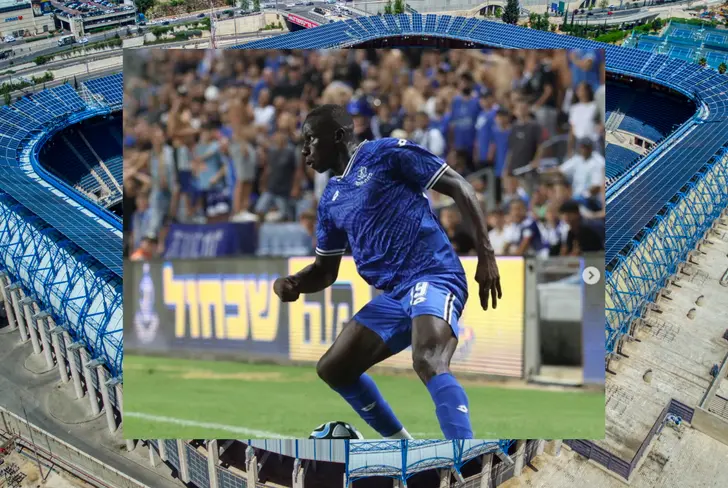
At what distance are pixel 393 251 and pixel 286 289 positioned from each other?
474 centimetres

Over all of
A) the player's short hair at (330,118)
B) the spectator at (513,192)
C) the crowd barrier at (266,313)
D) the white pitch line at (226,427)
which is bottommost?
the white pitch line at (226,427)

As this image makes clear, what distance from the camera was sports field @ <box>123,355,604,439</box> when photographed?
89.4 ft

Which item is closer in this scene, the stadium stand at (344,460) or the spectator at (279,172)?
the spectator at (279,172)

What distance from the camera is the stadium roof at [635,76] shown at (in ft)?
172

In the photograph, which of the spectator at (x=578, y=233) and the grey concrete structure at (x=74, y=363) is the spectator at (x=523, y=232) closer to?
the spectator at (x=578, y=233)

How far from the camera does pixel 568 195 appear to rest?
26891 millimetres

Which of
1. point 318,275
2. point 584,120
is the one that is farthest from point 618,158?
point 318,275

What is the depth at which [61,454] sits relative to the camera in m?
40.0

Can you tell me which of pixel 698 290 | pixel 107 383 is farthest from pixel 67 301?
pixel 698 290

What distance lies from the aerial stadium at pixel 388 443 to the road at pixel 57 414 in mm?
817

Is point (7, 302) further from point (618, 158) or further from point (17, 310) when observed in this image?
point (618, 158)

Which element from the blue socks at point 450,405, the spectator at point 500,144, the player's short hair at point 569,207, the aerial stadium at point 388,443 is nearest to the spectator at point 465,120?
the spectator at point 500,144

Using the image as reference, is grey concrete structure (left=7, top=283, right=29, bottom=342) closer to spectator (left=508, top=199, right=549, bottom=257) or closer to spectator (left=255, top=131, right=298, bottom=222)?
spectator (left=255, top=131, right=298, bottom=222)

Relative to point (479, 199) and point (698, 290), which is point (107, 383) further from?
point (698, 290)
